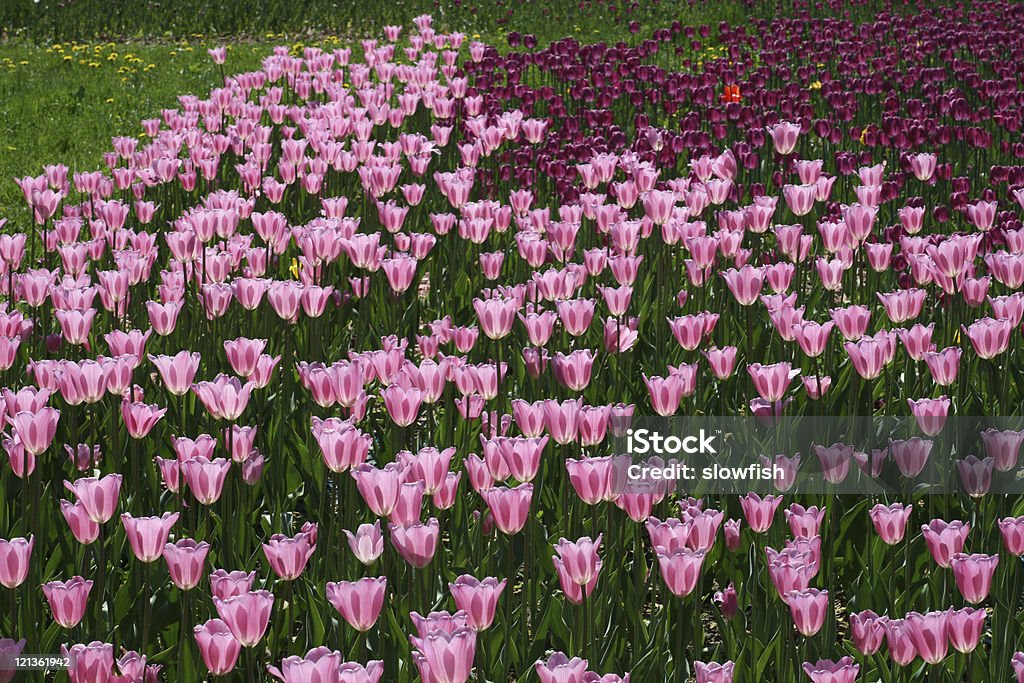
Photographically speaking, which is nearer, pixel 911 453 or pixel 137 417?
pixel 911 453

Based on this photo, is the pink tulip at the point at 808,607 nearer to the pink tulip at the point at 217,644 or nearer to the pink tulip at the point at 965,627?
the pink tulip at the point at 965,627

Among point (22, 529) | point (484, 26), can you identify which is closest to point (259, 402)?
point (22, 529)

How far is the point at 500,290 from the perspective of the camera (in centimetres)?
444

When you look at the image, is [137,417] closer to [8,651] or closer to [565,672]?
[8,651]

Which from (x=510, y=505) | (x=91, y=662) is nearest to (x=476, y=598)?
(x=510, y=505)

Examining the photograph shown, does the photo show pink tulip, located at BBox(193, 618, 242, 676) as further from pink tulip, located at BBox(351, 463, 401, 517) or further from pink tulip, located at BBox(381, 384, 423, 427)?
pink tulip, located at BBox(381, 384, 423, 427)

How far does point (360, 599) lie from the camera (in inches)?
81.5

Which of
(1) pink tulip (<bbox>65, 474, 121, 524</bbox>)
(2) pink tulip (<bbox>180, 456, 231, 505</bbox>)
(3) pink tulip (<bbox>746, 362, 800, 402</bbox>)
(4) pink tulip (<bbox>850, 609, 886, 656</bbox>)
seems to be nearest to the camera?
(4) pink tulip (<bbox>850, 609, 886, 656</bbox>)

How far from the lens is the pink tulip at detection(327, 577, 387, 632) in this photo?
2062 mm

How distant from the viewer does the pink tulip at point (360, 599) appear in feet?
6.77

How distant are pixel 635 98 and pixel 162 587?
19.4ft

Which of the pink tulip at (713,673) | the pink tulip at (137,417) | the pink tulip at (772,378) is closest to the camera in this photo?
the pink tulip at (713,673)

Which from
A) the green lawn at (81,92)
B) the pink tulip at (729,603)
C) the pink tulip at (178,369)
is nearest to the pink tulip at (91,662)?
the pink tulip at (178,369)

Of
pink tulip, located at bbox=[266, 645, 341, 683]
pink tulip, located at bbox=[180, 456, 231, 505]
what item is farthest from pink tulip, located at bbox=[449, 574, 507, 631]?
pink tulip, located at bbox=[180, 456, 231, 505]
